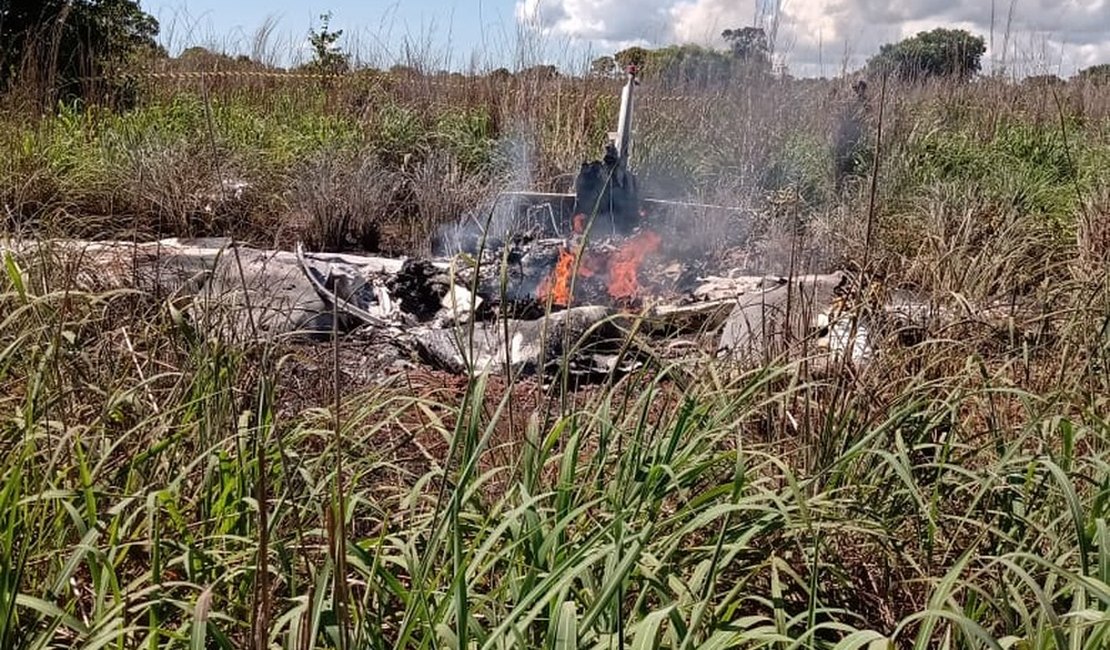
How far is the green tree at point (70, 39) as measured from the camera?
859 centimetres

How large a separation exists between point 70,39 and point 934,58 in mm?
9543

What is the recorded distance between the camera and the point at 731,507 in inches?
59.1

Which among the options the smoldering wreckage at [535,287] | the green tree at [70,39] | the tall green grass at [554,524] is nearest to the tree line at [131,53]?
the green tree at [70,39]

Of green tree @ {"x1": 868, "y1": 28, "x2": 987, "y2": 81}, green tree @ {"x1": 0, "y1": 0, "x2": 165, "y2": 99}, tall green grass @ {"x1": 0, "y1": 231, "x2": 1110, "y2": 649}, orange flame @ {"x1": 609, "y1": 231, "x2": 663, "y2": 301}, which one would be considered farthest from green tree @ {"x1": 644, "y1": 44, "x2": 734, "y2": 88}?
tall green grass @ {"x1": 0, "y1": 231, "x2": 1110, "y2": 649}

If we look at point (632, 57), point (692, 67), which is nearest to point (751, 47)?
point (692, 67)

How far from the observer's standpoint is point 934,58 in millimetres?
12844

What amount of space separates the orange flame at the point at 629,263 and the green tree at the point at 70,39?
5.00m

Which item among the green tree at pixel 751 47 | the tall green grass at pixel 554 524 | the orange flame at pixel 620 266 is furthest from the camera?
the green tree at pixel 751 47

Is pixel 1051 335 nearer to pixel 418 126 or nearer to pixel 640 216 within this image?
pixel 640 216

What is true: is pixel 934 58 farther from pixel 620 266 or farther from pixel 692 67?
pixel 620 266

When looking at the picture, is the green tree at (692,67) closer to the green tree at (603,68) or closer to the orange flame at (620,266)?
the green tree at (603,68)

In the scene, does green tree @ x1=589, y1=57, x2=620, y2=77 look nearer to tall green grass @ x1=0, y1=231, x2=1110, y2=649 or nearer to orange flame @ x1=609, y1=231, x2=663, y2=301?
orange flame @ x1=609, y1=231, x2=663, y2=301

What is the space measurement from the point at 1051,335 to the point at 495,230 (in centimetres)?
409

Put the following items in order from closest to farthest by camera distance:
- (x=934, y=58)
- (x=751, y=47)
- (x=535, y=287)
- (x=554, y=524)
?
(x=554, y=524)
(x=535, y=287)
(x=751, y=47)
(x=934, y=58)
